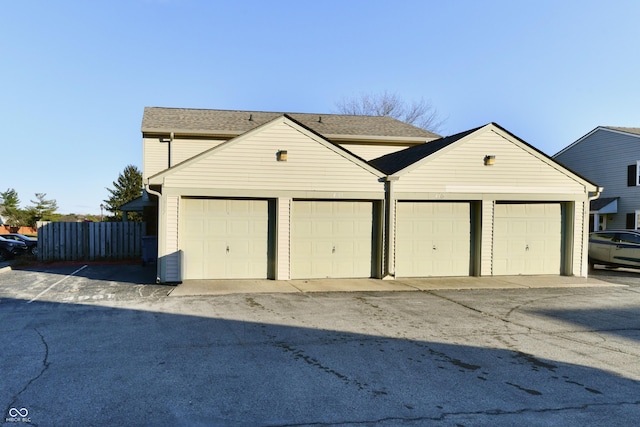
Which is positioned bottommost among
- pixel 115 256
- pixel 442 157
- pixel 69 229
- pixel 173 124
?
pixel 115 256

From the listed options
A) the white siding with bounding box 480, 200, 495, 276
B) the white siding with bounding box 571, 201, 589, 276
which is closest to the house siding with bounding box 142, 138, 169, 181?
the white siding with bounding box 480, 200, 495, 276

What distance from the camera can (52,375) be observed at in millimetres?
5012

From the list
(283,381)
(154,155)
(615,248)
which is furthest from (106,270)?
(615,248)

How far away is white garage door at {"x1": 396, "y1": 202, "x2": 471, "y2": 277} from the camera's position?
13.1m

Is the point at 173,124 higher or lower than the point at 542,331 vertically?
higher

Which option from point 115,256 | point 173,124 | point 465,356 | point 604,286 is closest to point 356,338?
point 465,356

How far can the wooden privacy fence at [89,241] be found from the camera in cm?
1819

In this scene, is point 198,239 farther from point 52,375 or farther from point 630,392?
point 630,392

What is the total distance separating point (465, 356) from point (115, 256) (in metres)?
16.6

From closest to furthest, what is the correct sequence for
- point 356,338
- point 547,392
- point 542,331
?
point 547,392, point 356,338, point 542,331

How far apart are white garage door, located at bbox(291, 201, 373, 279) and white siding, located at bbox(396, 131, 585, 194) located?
1562 millimetres

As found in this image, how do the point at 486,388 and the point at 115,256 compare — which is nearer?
the point at 486,388

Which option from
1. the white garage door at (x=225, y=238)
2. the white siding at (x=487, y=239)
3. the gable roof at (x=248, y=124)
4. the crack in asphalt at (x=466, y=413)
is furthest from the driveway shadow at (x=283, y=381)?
the gable roof at (x=248, y=124)

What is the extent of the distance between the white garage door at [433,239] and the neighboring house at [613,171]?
50.0 feet
